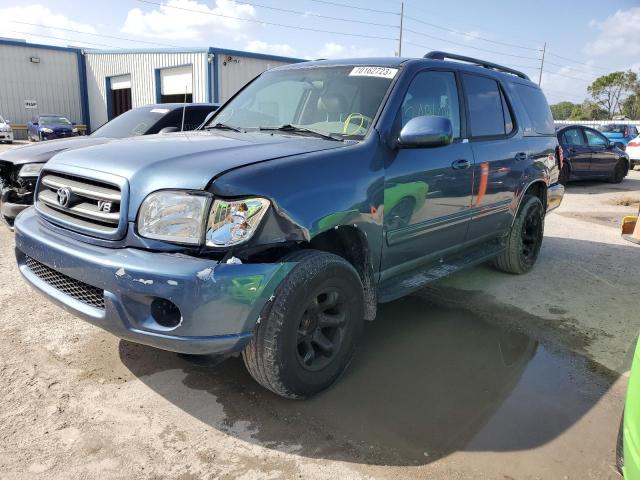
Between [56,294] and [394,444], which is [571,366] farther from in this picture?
[56,294]

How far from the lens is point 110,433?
2490mm

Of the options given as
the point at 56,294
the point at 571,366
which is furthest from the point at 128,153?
the point at 571,366

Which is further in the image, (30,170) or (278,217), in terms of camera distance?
(30,170)

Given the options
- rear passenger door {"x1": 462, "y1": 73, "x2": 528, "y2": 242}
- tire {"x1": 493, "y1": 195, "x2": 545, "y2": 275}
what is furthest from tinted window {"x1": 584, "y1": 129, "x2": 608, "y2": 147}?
rear passenger door {"x1": 462, "y1": 73, "x2": 528, "y2": 242}

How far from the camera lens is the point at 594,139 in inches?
512

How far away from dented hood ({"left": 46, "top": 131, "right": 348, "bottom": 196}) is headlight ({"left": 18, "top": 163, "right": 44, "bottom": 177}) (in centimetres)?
260

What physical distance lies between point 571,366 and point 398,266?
1361 mm

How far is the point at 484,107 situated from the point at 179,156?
279cm

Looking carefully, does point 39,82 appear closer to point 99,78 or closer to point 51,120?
point 99,78

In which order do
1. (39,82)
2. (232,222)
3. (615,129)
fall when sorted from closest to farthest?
(232,222)
(615,129)
(39,82)

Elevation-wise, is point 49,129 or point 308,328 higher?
point 308,328

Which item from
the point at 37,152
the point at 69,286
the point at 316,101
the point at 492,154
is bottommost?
the point at 69,286

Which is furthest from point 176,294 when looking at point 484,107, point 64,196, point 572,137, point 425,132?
point 572,137

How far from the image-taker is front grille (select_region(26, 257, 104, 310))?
247 cm
